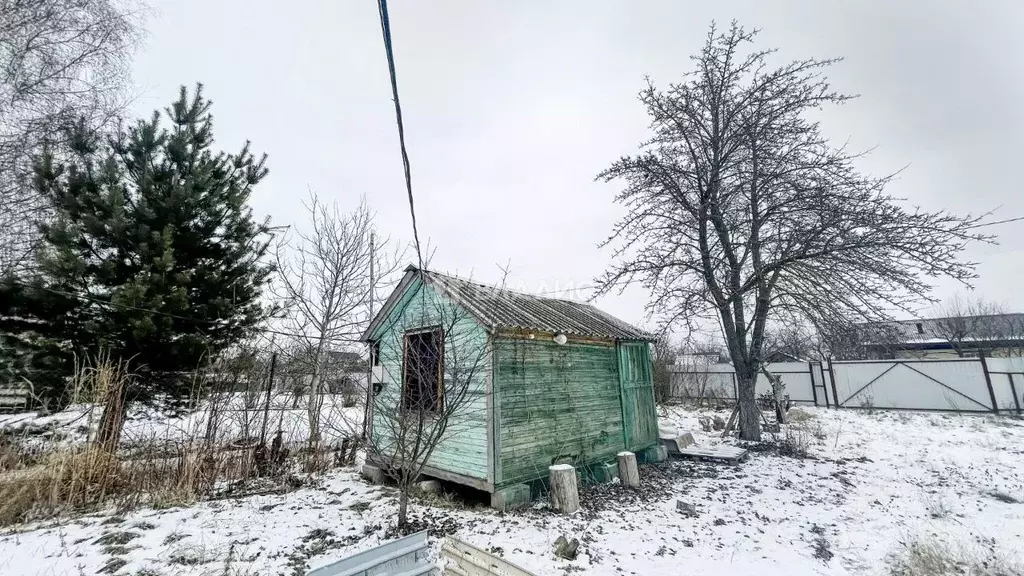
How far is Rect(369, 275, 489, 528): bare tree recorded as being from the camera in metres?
5.21

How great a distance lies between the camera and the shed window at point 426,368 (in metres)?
6.23

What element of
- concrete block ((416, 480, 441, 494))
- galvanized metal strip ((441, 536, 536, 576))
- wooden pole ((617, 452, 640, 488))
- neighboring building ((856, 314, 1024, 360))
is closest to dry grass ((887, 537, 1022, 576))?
wooden pole ((617, 452, 640, 488))

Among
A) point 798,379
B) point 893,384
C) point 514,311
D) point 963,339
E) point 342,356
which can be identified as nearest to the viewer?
point 514,311

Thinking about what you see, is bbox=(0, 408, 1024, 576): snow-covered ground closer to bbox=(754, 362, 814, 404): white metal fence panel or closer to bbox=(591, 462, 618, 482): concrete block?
bbox=(591, 462, 618, 482): concrete block

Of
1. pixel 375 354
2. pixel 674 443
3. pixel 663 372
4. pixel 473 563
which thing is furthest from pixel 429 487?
pixel 663 372

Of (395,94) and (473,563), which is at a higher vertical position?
(395,94)

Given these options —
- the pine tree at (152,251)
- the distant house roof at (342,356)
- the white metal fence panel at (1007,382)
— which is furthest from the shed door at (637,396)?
the white metal fence panel at (1007,382)

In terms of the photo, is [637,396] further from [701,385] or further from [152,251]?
[701,385]

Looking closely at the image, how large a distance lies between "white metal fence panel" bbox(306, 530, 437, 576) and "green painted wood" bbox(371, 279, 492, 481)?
2218mm

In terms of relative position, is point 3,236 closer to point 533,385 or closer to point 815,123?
point 533,385

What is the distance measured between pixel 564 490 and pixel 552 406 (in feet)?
4.66

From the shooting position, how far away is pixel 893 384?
1489 centimetres

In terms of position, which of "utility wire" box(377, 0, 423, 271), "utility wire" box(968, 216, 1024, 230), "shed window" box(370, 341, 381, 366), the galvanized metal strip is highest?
"utility wire" box(968, 216, 1024, 230)

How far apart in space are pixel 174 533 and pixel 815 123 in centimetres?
1576
